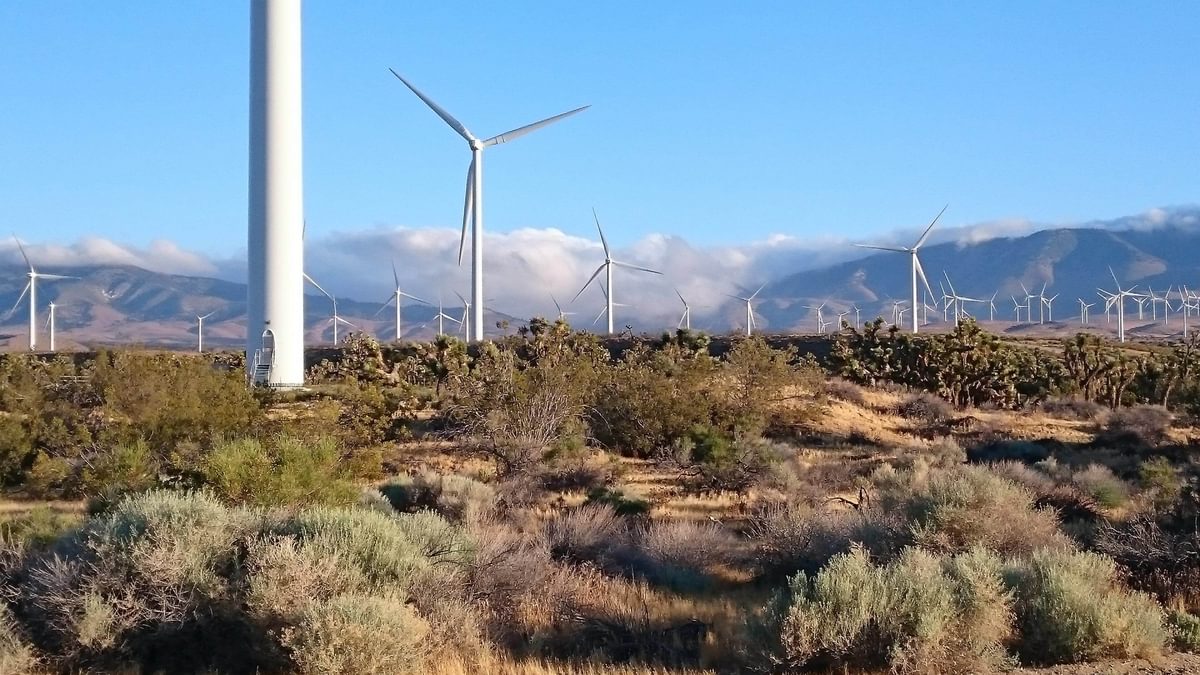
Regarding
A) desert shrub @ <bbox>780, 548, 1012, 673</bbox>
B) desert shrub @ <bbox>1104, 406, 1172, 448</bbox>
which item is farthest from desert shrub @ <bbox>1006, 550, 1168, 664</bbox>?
desert shrub @ <bbox>1104, 406, 1172, 448</bbox>

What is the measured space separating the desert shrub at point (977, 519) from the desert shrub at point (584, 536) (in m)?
3.59

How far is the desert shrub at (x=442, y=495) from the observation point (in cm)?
1593

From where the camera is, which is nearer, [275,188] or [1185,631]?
[1185,631]

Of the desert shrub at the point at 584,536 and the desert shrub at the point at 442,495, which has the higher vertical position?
the desert shrub at the point at 442,495

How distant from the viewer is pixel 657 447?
28375 mm

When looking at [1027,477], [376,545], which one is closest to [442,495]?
[376,545]

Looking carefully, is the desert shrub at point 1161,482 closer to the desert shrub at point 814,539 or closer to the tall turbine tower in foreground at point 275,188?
the desert shrub at point 814,539

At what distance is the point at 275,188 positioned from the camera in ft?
132

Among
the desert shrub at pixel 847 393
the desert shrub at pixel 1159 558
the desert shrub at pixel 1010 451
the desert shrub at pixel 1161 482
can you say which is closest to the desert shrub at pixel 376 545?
the desert shrub at pixel 1159 558

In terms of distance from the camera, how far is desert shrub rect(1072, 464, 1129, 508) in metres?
18.1

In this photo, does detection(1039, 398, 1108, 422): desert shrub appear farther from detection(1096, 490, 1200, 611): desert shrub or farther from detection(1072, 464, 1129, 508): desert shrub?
detection(1096, 490, 1200, 611): desert shrub

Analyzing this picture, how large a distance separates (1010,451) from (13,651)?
994 inches

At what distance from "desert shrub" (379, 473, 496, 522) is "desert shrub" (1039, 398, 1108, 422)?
31.5 m

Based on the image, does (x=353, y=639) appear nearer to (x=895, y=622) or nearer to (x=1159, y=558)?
(x=895, y=622)
